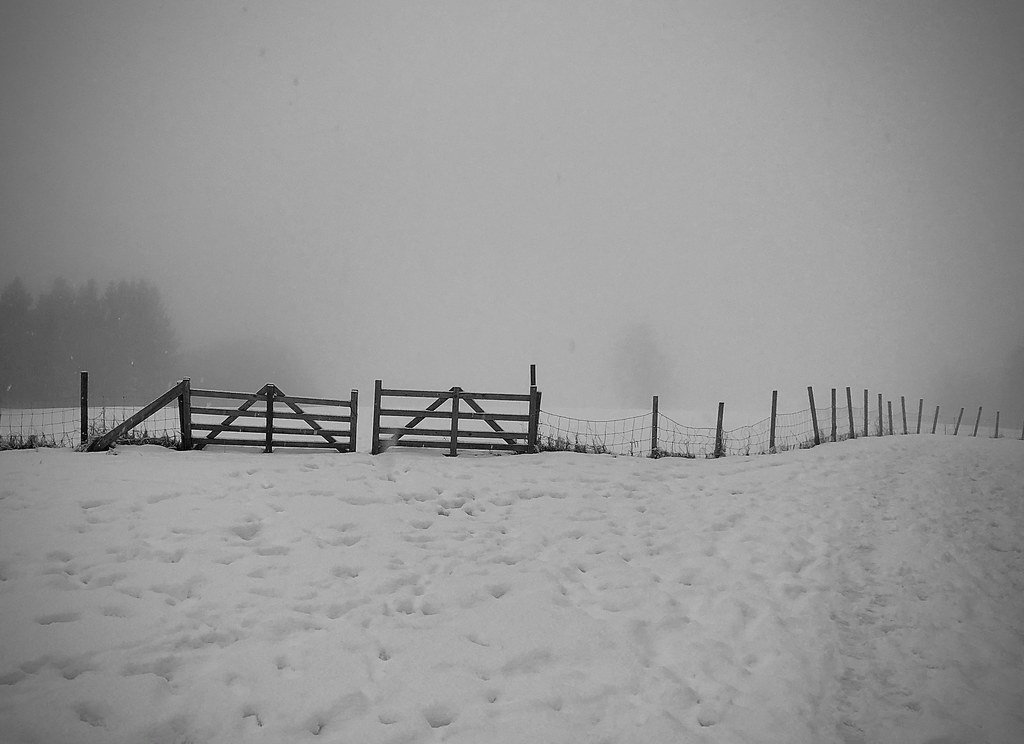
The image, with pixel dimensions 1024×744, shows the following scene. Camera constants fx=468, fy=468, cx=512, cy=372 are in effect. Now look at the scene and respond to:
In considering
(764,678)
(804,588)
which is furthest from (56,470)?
(804,588)

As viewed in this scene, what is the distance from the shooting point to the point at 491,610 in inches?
213

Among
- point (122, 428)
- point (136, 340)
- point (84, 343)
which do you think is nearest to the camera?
point (122, 428)

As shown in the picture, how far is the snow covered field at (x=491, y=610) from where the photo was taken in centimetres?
393

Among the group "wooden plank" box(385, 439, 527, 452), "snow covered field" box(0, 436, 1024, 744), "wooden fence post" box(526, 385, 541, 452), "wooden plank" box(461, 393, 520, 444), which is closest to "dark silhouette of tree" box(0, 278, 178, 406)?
"wooden plank" box(385, 439, 527, 452)

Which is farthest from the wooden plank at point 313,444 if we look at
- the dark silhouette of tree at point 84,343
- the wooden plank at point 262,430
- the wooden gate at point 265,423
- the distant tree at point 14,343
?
the distant tree at point 14,343

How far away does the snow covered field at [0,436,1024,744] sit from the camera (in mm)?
3926

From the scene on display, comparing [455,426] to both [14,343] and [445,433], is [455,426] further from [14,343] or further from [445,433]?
[14,343]

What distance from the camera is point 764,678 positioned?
450 cm

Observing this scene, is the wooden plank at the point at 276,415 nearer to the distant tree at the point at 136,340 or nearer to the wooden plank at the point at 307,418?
the wooden plank at the point at 307,418

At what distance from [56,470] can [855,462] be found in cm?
1660

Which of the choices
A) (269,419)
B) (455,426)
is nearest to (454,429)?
(455,426)

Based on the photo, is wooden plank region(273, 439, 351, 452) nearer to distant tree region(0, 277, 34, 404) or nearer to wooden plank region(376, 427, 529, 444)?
wooden plank region(376, 427, 529, 444)

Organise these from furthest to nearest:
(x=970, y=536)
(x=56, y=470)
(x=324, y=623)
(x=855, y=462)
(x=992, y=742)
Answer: (x=855, y=462), (x=56, y=470), (x=970, y=536), (x=324, y=623), (x=992, y=742)

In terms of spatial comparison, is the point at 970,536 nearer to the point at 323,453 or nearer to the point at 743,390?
the point at 323,453
